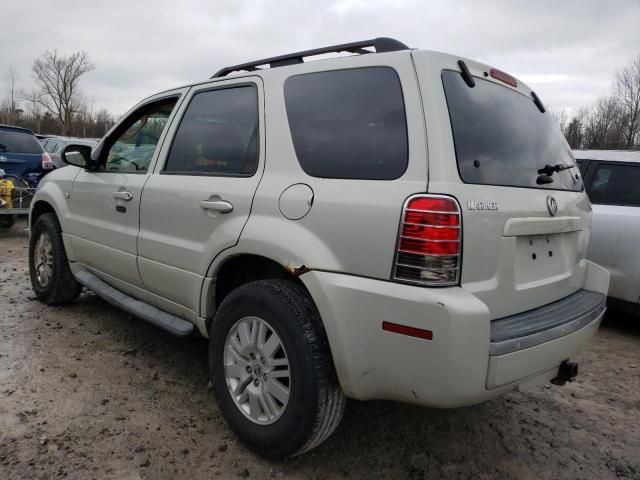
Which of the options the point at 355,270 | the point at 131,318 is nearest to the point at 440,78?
the point at 355,270

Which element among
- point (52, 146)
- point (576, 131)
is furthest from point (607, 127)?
point (52, 146)

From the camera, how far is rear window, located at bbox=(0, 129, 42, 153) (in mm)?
8547

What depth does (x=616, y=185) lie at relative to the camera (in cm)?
458

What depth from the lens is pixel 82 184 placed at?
12.6 feet

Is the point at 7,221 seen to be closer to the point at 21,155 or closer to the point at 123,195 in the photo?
the point at 21,155

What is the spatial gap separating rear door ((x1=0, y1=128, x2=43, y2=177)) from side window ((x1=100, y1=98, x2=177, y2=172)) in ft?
19.7

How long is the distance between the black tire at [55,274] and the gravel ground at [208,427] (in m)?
0.60

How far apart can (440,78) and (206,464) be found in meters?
2.05

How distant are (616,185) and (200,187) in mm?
3907

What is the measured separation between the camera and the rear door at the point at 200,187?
254 cm

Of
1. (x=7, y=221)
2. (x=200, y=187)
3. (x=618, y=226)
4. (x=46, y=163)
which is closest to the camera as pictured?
(x=200, y=187)

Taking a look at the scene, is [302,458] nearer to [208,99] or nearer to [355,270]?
[355,270]

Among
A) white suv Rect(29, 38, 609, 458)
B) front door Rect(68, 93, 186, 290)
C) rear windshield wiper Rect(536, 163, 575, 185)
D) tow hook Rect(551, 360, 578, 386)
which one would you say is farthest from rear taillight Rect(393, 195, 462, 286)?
front door Rect(68, 93, 186, 290)

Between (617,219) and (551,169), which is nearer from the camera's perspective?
(551,169)
